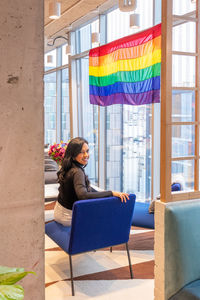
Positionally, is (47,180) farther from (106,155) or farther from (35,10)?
(35,10)

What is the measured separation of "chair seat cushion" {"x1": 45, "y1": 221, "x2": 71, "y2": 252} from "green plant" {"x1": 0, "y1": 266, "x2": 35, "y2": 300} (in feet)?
6.25

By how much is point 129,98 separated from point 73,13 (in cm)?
259

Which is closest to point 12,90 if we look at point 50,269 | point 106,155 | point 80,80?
point 50,269

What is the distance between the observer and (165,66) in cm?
225

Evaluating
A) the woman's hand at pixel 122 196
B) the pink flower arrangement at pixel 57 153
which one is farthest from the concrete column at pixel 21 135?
the pink flower arrangement at pixel 57 153

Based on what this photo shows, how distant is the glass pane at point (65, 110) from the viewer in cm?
926

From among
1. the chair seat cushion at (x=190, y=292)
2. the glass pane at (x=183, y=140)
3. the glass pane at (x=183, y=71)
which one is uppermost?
the glass pane at (x=183, y=71)

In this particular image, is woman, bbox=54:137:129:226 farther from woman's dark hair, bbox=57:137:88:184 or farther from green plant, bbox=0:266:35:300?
green plant, bbox=0:266:35:300

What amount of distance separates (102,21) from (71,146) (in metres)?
4.11

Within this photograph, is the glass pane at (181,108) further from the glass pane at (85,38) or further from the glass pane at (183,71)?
the glass pane at (85,38)

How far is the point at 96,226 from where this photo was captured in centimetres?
293

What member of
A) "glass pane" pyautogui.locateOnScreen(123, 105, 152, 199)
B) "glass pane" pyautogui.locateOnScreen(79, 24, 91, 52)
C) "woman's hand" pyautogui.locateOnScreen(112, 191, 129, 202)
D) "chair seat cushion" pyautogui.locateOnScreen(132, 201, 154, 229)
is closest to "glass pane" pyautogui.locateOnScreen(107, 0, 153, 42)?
"glass pane" pyautogui.locateOnScreen(79, 24, 91, 52)

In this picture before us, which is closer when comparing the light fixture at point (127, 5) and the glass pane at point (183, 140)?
the glass pane at point (183, 140)

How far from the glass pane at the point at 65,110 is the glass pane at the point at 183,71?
6.81m
